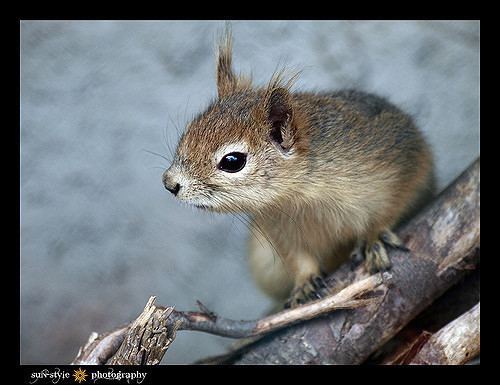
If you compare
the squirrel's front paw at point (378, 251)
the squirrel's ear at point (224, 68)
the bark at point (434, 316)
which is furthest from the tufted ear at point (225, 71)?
the bark at point (434, 316)

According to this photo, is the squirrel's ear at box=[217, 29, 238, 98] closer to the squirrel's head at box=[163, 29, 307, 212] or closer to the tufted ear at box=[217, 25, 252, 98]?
the tufted ear at box=[217, 25, 252, 98]

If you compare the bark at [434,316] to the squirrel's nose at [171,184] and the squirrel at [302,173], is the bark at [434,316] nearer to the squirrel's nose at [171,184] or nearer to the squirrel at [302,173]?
the squirrel at [302,173]

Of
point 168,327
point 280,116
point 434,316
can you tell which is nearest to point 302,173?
point 280,116

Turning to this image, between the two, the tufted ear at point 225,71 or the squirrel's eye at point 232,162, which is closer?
the squirrel's eye at point 232,162

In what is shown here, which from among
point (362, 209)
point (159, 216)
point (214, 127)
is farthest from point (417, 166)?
point (159, 216)

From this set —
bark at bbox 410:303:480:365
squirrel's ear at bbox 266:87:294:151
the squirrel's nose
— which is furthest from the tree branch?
squirrel's ear at bbox 266:87:294:151
